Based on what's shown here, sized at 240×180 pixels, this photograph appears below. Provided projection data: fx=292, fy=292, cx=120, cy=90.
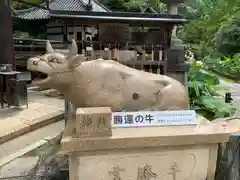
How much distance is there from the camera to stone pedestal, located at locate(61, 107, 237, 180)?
2.85 meters

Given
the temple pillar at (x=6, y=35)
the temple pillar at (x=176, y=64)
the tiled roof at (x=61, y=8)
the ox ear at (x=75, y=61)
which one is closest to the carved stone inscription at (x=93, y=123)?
the ox ear at (x=75, y=61)

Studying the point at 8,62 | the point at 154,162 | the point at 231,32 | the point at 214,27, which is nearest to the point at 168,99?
the point at 154,162

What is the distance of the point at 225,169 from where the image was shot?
3289mm

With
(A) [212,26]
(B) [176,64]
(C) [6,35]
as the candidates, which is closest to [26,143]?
(C) [6,35]

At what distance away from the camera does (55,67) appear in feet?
10.9

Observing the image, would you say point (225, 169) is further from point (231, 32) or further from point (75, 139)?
point (231, 32)

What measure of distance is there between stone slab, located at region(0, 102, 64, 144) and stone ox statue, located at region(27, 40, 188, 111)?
8.13 feet

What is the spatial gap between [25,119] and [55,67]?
3.35m

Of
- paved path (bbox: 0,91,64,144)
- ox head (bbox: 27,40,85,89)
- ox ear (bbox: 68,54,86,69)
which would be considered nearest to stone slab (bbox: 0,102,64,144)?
paved path (bbox: 0,91,64,144)

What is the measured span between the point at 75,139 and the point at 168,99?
1341 mm

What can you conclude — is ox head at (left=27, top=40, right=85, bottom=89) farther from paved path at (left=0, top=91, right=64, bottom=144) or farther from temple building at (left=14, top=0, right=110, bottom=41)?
temple building at (left=14, top=0, right=110, bottom=41)

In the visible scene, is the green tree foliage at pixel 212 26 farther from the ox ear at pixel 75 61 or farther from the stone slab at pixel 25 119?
the ox ear at pixel 75 61

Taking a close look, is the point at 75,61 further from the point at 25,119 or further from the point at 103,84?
the point at 25,119

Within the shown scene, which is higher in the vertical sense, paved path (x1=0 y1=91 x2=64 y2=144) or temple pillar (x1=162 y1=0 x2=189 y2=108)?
temple pillar (x1=162 y1=0 x2=189 y2=108)
